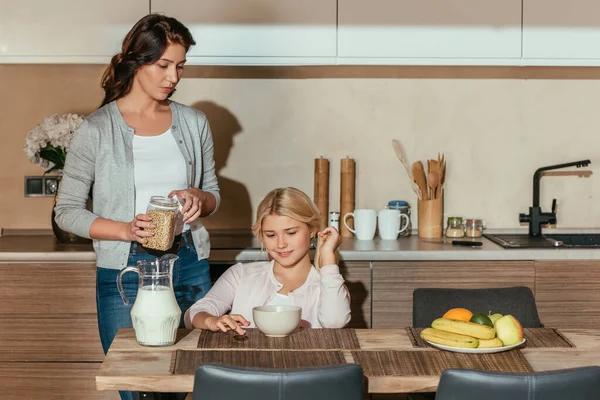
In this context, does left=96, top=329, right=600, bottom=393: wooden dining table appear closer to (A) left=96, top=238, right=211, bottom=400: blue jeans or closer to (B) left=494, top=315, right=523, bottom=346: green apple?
(B) left=494, top=315, right=523, bottom=346: green apple

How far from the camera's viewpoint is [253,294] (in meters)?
2.45

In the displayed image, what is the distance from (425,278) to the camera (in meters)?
3.05

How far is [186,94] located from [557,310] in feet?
5.48

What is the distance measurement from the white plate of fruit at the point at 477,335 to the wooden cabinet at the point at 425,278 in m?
1.06

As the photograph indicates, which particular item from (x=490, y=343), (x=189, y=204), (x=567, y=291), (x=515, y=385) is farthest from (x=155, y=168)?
(x=567, y=291)

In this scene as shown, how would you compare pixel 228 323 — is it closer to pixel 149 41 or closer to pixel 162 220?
pixel 162 220

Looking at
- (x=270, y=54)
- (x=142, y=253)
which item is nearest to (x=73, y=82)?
(x=270, y=54)

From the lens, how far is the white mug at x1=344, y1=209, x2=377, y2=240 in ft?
10.9

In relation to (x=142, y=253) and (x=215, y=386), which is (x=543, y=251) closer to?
(x=142, y=253)

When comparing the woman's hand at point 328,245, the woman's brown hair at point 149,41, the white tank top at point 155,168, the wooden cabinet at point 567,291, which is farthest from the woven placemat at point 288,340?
the wooden cabinet at point 567,291

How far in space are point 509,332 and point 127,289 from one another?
112 centimetres

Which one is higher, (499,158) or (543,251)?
(499,158)

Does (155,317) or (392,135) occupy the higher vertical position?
(392,135)

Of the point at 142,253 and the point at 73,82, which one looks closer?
the point at 142,253
